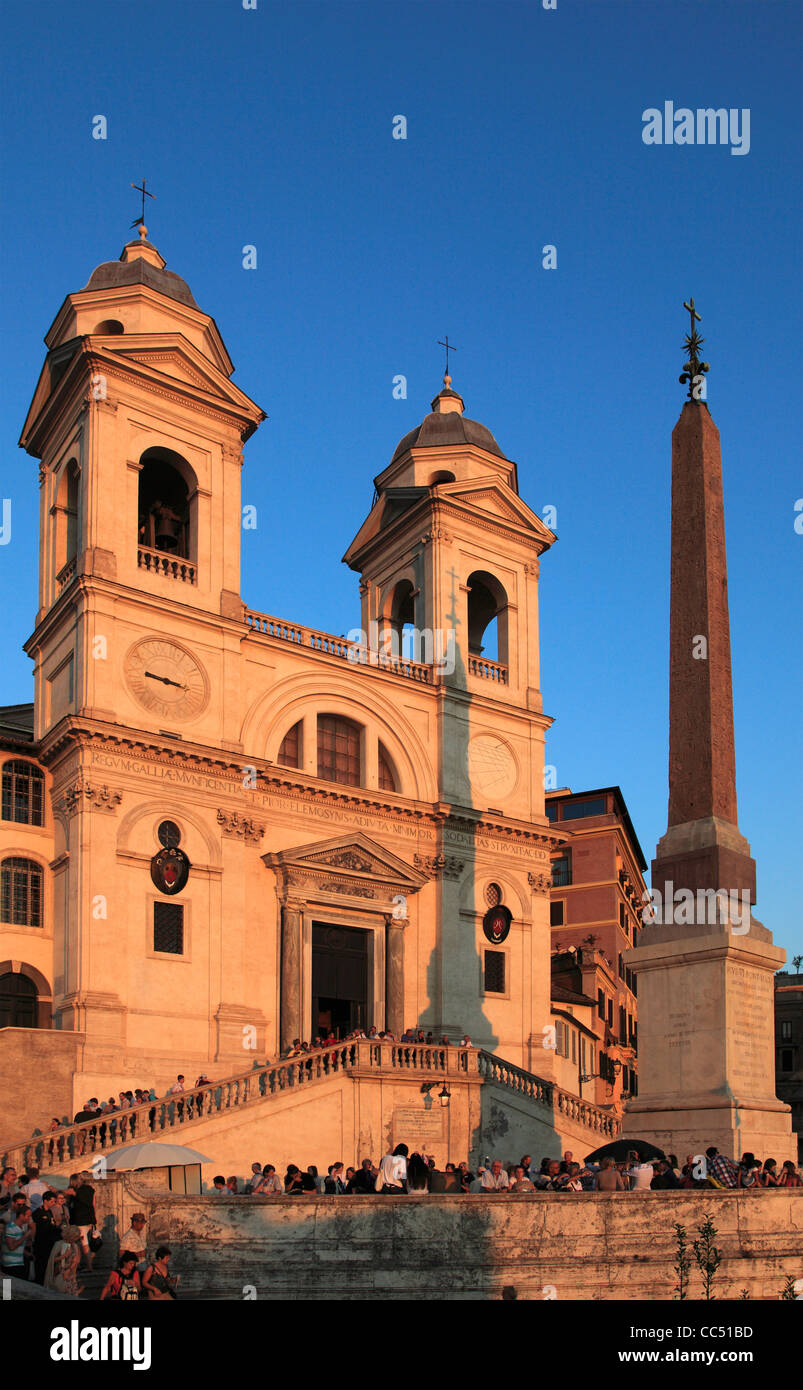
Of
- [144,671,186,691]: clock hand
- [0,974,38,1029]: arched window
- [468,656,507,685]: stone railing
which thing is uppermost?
[468,656,507,685]: stone railing

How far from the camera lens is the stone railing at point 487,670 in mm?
40594

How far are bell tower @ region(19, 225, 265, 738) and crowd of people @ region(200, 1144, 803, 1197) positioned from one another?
1373cm

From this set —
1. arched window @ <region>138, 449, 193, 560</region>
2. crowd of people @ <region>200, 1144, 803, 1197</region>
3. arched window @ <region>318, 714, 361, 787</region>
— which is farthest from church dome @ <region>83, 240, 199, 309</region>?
crowd of people @ <region>200, 1144, 803, 1197</region>

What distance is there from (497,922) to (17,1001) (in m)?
13.3

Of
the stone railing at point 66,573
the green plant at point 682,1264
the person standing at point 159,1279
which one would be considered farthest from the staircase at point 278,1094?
the stone railing at point 66,573

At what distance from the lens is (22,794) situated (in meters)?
31.9

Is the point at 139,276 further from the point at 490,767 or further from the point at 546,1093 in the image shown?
the point at 546,1093

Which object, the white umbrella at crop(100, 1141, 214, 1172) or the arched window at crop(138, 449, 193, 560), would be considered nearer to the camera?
the white umbrella at crop(100, 1141, 214, 1172)

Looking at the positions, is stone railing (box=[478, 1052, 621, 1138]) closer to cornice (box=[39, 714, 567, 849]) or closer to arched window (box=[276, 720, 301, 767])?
A: cornice (box=[39, 714, 567, 849])

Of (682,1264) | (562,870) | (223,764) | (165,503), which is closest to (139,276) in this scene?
(165,503)

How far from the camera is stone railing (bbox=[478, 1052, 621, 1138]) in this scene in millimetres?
31047

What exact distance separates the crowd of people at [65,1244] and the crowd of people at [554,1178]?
1.55 metres

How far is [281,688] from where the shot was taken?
3525 centimetres
